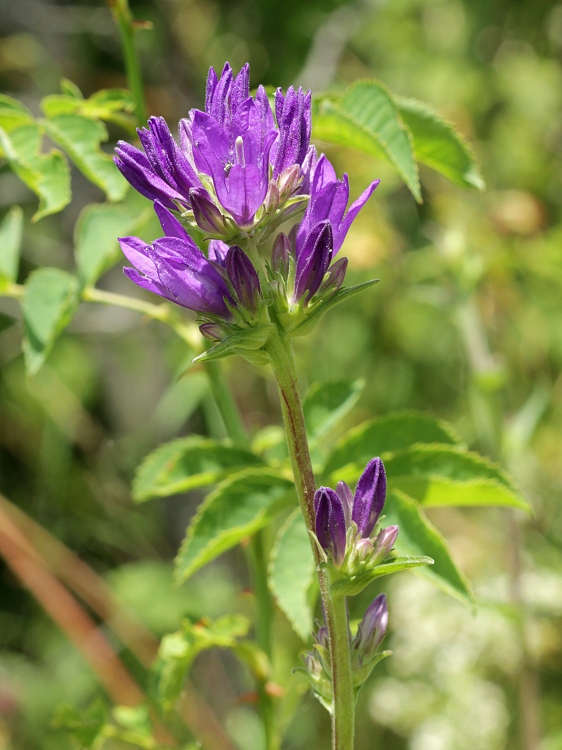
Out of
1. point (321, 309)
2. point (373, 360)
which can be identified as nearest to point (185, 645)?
point (321, 309)

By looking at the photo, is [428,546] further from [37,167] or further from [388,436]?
[37,167]

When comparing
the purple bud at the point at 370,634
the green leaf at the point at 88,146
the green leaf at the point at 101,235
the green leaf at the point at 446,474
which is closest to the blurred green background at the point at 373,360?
the green leaf at the point at 101,235

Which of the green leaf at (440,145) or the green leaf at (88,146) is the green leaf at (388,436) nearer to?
the green leaf at (440,145)

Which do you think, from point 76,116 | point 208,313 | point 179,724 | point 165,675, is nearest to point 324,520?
point 208,313

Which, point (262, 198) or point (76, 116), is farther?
point (76, 116)

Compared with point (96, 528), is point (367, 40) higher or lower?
higher

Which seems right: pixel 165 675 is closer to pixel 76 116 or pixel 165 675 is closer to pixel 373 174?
pixel 76 116

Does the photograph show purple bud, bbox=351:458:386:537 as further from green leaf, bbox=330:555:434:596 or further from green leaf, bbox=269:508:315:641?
green leaf, bbox=269:508:315:641
